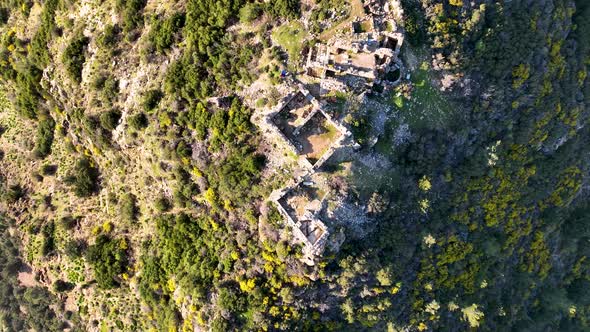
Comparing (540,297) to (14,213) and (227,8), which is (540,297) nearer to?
(227,8)

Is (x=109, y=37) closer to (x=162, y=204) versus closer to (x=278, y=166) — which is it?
(x=162, y=204)

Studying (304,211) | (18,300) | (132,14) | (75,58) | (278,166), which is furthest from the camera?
(18,300)

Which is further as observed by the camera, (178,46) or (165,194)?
(165,194)

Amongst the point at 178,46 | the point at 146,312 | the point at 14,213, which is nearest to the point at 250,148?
the point at 178,46

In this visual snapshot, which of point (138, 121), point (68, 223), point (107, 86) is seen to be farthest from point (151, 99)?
point (68, 223)

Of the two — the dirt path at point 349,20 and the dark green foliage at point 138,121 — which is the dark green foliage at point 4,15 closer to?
the dark green foliage at point 138,121

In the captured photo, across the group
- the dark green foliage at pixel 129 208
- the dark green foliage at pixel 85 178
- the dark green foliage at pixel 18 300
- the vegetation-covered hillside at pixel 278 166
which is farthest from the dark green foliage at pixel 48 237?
the dark green foliage at pixel 129 208
